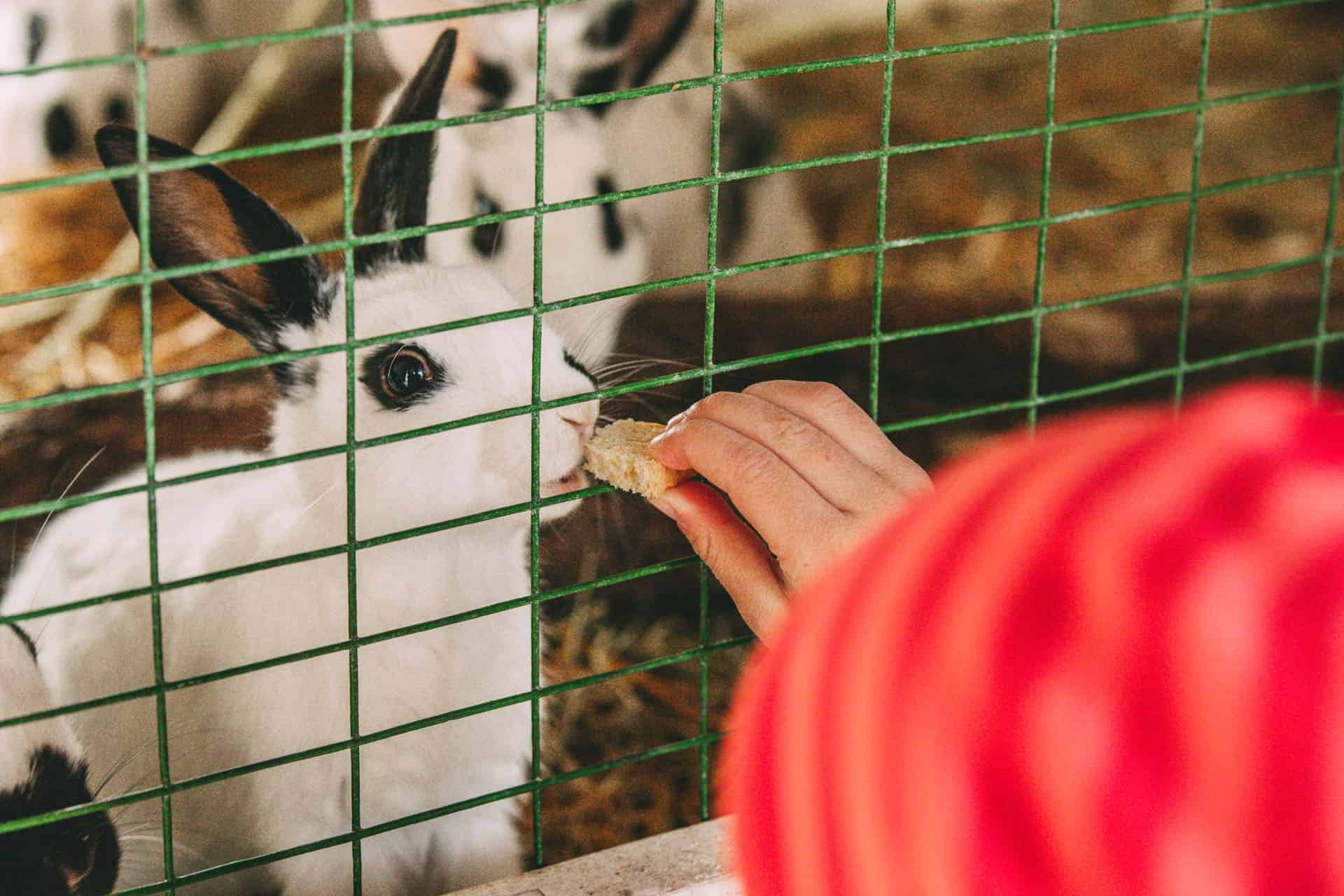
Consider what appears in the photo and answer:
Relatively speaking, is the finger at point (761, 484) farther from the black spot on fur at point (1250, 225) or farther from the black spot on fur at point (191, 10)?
the black spot on fur at point (1250, 225)

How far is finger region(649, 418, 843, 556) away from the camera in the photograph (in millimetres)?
950

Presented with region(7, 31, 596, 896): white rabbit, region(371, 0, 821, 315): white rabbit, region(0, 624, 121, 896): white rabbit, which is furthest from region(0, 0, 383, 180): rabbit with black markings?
region(0, 624, 121, 896): white rabbit

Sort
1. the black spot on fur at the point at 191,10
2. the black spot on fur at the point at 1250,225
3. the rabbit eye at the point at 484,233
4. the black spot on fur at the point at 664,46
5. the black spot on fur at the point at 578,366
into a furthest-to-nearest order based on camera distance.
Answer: the black spot on fur at the point at 1250,225 < the black spot on fur at the point at 191,10 < the black spot on fur at the point at 664,46 < the rabbit eye at the point at 484,233 < the black spot on fur at the point at 578,366

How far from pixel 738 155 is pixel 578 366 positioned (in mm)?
1918

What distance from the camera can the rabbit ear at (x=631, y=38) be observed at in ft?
8.09

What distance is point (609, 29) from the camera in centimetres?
262

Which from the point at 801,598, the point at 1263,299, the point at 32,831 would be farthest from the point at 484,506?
the point at 1263,299

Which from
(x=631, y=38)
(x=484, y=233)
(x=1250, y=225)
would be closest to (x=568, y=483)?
(x=484, y=233)

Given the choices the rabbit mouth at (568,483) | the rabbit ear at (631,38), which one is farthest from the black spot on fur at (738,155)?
the rabbit mouth at (568,483)

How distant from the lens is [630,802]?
221 cm

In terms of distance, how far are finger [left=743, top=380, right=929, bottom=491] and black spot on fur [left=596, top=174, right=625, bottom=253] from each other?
1.44 metres

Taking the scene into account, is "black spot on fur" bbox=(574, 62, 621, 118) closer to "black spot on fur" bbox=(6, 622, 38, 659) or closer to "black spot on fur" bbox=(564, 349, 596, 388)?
"black spot on fur" bbox=(564, 349, 596, 388)

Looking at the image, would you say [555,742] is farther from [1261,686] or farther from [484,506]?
[1261,686]

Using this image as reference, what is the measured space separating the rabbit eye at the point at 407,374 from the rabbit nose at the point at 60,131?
1.93 m
